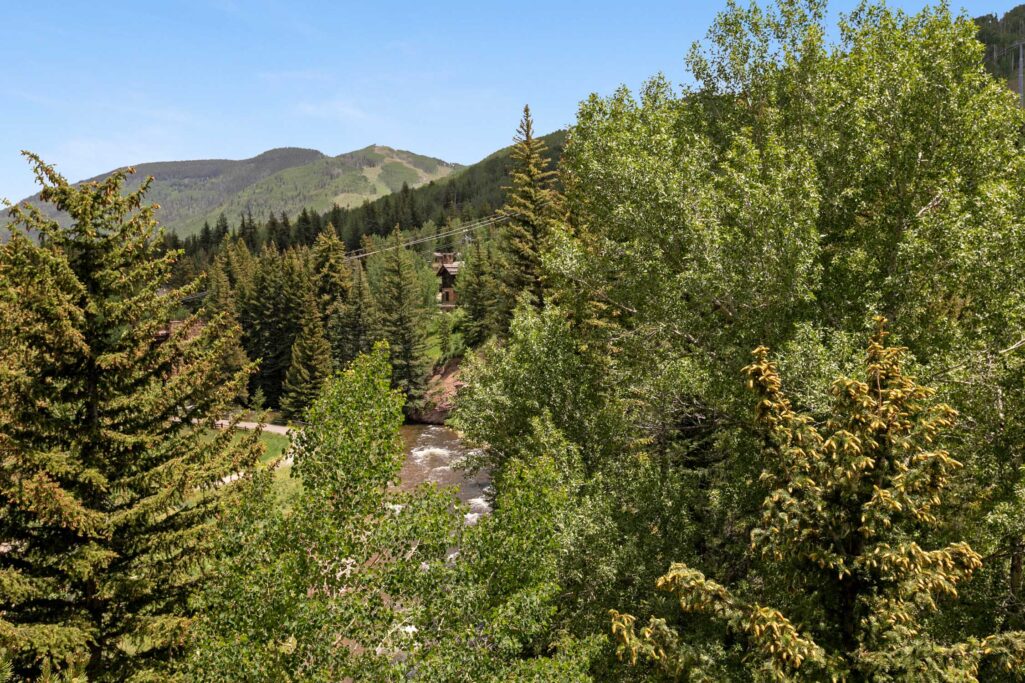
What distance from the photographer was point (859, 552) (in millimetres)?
8312

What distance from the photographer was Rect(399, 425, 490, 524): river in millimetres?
39844

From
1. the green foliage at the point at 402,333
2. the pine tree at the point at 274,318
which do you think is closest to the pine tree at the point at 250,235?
the pine tree at the point at 274,318

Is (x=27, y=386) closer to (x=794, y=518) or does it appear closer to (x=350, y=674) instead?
(x=350, y=674)

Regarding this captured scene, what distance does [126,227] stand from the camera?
46.3 feet

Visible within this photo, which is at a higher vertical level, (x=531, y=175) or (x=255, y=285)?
(x=531, y=175)

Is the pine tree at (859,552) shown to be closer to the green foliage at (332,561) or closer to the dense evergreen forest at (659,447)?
the dense evergreen forest at (659,447)

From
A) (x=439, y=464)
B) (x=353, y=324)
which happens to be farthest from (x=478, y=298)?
(x=439, y=464)

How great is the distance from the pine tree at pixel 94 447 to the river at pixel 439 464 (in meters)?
21.7

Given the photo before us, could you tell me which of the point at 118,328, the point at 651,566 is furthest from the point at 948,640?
the point at 118,328

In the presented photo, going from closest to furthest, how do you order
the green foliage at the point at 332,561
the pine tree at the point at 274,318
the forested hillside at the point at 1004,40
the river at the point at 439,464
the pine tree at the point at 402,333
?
the green foliage at the point at 332,561
the river at the point at 439,464
the pine tree at the point at 402,333
the pine tree at the point at 274,318
the forested hillside at the point at 1004,40

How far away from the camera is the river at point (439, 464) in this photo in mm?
39844

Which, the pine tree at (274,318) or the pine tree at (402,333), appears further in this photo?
the pine tree at (274,318)

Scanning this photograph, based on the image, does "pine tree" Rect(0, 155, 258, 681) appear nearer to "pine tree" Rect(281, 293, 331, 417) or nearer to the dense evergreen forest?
the dense evergreen forest

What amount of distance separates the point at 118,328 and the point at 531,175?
110ft
